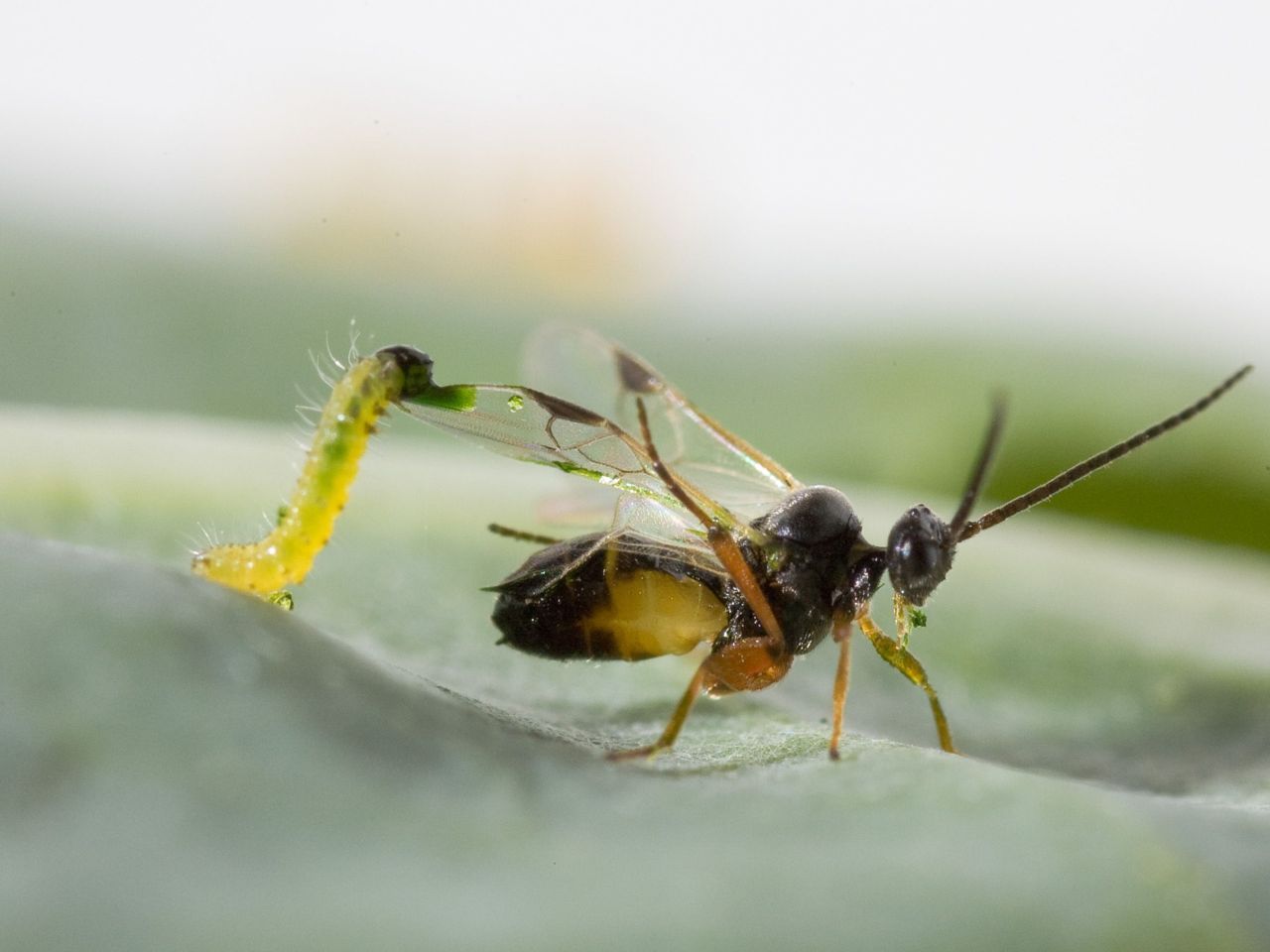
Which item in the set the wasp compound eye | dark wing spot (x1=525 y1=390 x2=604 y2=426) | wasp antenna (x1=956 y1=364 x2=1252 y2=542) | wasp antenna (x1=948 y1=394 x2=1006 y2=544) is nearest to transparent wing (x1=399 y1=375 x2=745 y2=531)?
dark wing spot (x1=525 y1=390 x2=604 y2=426)

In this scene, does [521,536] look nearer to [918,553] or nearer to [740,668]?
[740,668]

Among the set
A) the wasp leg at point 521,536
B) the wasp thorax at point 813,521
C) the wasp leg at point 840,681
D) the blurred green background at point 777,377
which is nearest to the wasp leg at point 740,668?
the wasp leg at point 840,681

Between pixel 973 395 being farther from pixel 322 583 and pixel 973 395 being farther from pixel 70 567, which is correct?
pixel 70 567

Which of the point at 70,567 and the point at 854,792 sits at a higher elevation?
the point at 70,567

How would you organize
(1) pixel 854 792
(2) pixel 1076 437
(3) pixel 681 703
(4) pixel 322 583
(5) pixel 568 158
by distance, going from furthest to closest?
1. (5) pixel 568 158
2. (2) pixel 1076 437
3. (4) pixel 322 583
4. (3) pixel 681 703
5. (1) pixel 854 792

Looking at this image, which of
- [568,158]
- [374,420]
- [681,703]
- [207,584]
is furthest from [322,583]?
[568,158]

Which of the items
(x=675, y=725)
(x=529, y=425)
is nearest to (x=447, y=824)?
(x=675, y=725)
